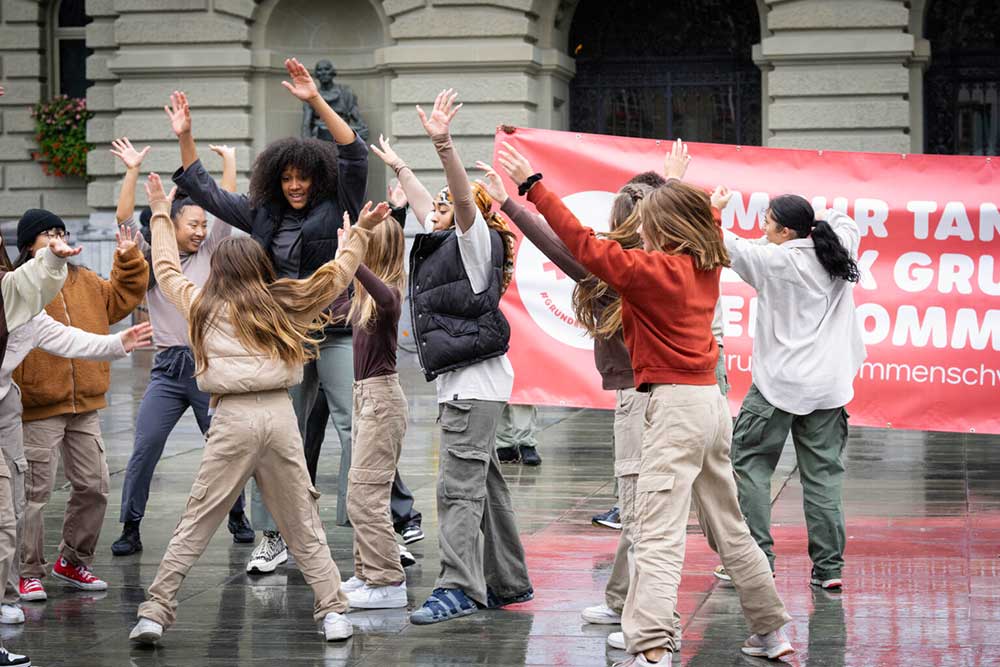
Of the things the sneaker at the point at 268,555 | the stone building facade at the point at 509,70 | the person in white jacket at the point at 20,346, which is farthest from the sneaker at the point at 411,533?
the stone building facade at the point at 509,70

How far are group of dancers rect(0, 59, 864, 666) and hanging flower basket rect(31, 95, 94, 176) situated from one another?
16296 mm

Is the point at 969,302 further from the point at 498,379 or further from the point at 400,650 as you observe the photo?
A: the point at 400,650

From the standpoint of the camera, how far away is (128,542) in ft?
25.6

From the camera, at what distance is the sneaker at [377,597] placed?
6.52 meters

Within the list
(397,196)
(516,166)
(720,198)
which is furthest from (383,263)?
(720,198)

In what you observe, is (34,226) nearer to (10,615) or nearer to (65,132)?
(10,615)

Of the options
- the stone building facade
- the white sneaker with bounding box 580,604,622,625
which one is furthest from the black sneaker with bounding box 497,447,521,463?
the stone building facade

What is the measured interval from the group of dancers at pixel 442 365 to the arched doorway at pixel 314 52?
570 inches

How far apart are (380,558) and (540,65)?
15.6 meters

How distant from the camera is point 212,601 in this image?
6723mm

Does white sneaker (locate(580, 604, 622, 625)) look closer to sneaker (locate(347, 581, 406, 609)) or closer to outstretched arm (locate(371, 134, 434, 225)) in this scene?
sneaker (locate(347, 581, 406, 609))

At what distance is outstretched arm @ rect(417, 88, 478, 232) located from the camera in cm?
583

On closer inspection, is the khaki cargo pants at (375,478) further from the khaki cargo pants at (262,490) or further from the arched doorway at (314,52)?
the arched doorway at (314,52)

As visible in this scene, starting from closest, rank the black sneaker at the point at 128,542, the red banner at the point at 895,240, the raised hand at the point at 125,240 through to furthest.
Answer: the raised hand at the point at 125,240, the black sneaker at the point at 128,542, the red banner at the point at 895,240
